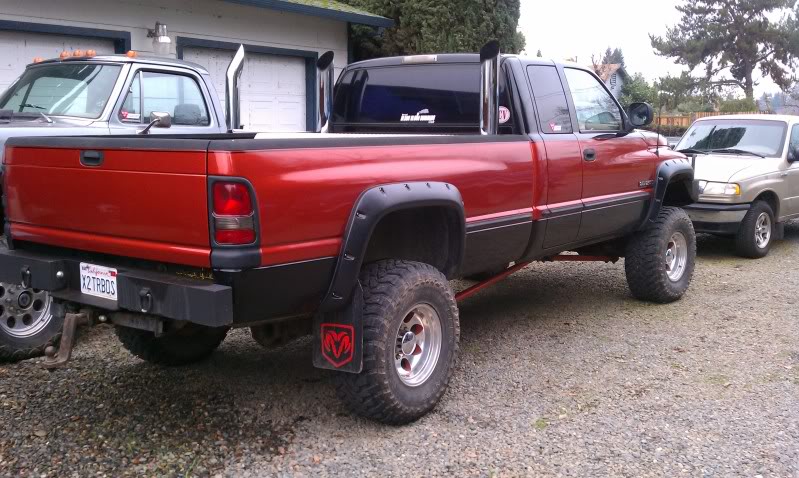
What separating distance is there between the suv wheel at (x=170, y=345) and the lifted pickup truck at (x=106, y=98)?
0.78 m

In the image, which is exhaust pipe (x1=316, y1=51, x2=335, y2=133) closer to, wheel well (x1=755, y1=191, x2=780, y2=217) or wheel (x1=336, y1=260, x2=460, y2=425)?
wheel (x1=336, y1=260, x2=460, y2=425)

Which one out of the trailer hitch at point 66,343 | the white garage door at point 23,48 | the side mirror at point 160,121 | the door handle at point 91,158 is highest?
the white garage door at point 23,48

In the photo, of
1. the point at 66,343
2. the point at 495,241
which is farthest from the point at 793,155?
the point at 66,343

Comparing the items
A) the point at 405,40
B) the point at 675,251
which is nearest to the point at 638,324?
the point at 675,251

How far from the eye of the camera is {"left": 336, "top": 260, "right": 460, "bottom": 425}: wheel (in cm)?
395

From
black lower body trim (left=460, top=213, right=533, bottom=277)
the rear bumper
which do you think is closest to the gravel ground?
black lower body trim (left=460, top=213, right=533, bottom=277)

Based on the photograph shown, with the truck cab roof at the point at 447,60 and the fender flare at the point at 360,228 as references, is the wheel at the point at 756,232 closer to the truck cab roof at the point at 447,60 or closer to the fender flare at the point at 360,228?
the truck cab roof at the point at 447,60

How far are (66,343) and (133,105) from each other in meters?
2.81

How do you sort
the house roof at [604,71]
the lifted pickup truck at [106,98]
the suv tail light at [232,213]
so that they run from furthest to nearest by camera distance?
the house roof at [604,71], the lifted pickup truck at [106,98], the suv tail light at [232,213]

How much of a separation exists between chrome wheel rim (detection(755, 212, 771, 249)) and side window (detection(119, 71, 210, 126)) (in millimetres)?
6320

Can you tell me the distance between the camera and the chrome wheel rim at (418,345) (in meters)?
4.22

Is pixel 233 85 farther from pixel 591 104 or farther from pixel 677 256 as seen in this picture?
pixel 677 256

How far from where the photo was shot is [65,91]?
19.9ft

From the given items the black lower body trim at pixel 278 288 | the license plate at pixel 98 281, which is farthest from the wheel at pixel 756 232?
the license plate at pixel 98 281
